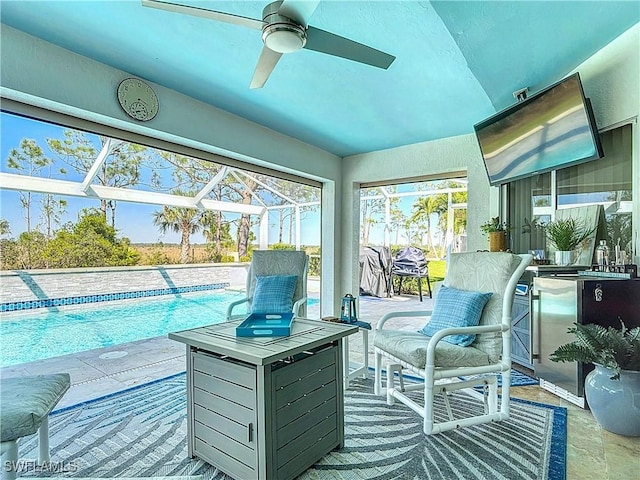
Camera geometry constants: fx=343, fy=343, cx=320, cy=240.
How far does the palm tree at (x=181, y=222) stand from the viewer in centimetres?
587

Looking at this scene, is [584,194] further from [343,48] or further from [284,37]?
[284,37]

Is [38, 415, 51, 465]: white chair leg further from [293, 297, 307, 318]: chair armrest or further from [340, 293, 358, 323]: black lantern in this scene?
[340, 293, 358, 323]: black lantern

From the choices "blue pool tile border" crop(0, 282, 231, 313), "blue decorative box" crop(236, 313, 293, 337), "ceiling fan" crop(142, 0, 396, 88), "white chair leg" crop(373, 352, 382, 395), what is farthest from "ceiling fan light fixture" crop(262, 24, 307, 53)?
"blue pool tile border" crop(0, 282, 231, 313)

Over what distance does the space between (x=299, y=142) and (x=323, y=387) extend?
129 inches

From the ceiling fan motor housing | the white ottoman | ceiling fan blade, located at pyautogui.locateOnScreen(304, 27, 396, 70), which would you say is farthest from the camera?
ceiling fan blade, located at pyautogui.locateOnScreen(304, 27, 396, 70)

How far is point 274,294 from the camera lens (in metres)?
3.21

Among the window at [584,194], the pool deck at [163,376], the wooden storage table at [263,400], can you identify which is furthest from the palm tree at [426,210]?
the wooden storage table at [263,400]

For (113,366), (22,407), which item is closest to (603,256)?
(22,407)

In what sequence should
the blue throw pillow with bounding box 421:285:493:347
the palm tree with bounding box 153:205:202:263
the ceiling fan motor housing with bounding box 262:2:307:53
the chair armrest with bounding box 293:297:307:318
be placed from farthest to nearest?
the palm tree with bounding box 153:205:202:263 < the chair armrest with bounding box 293:297:307:318 < the blue throw pillow with bounding box 421:285:493:347 < the ceiling fan motor housing with bounding box 262:2:307:53

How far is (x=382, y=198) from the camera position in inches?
322

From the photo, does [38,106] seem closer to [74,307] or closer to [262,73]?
[262,73]

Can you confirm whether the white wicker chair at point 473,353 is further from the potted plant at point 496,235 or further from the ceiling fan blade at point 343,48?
the ceiling fan blade at point 343,48

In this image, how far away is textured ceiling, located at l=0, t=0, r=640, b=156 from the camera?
1.97 metres

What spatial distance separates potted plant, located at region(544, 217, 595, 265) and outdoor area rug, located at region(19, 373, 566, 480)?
1295mm
